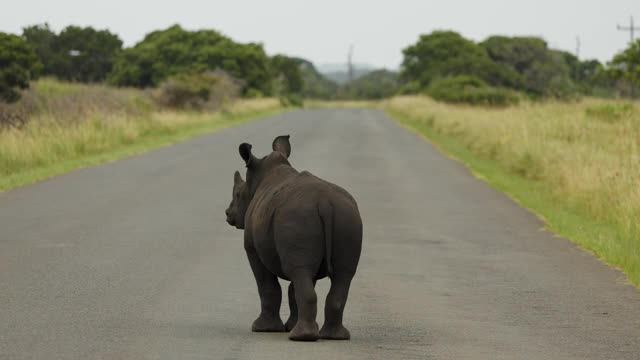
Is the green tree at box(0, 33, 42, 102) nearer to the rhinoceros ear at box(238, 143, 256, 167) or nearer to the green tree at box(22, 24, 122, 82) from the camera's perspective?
the rhinoceros ear at box(238, 143, 256, 167)

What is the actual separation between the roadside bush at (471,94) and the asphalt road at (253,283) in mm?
31179

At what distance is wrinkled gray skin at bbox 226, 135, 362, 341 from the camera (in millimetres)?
6965

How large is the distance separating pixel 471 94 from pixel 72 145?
123ft

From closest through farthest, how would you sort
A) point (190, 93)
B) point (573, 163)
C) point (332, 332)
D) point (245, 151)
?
point (332, 332), point (245, 151), point (573, 163), point (190, 93)

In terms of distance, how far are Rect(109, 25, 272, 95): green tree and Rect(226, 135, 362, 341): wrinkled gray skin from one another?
258 feet

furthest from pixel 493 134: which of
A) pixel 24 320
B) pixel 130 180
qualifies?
pixel 24 320

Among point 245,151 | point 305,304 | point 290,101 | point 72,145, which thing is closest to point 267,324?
point 305,304

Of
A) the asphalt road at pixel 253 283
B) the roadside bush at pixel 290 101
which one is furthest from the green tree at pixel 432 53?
the asphalt road at pixel 253 283

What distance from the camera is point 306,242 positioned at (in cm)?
695

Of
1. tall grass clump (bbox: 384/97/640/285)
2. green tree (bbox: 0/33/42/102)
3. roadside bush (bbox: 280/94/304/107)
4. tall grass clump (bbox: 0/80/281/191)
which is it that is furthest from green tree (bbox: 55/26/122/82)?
tall grass clump (bbox: 384/97/640/285)

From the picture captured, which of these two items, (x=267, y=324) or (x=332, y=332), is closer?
(x=332, y=332)

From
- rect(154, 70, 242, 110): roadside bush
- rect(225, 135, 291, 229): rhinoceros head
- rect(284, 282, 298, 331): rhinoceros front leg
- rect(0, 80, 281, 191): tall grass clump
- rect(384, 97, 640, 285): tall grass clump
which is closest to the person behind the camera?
rect(284, 282, 298, 331): rhinoceros front leg

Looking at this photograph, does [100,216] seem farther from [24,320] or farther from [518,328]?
[518,328]

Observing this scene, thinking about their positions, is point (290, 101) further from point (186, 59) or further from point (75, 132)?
point (75, 132)
